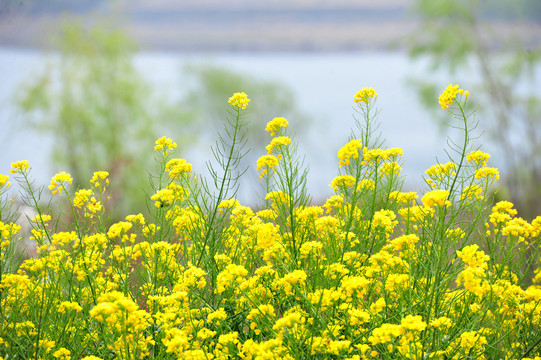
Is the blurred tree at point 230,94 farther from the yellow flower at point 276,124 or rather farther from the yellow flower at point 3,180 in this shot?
the yellow flower at point 276,124

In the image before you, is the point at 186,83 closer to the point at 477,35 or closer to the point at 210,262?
the point at 477,35

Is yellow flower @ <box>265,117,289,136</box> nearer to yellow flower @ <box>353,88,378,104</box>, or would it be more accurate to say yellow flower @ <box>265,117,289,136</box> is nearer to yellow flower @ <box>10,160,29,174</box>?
yellow flower @ <box>353,88,378,104</box>

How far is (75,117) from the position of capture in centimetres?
1372

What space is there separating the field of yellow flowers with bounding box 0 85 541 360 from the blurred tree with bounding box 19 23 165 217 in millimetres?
11022

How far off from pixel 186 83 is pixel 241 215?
54.7 feet

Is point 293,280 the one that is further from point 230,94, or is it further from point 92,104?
point 230,94

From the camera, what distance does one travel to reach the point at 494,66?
13344 millimetres

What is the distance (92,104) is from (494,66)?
10.1 meters

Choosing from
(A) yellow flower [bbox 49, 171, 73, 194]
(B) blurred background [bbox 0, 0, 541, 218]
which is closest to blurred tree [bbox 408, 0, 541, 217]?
(B) blurred background [bbox 0, 0, 541, 218]

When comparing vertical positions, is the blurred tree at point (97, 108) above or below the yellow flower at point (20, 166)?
above

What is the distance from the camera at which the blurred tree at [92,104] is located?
13672 mm

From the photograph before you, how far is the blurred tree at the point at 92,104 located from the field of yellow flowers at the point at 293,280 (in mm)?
11022

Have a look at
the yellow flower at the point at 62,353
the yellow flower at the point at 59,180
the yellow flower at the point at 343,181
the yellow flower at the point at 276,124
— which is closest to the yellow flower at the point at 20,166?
the yellow flower at the point at 59,180

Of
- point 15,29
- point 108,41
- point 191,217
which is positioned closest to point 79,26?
point 108,41
